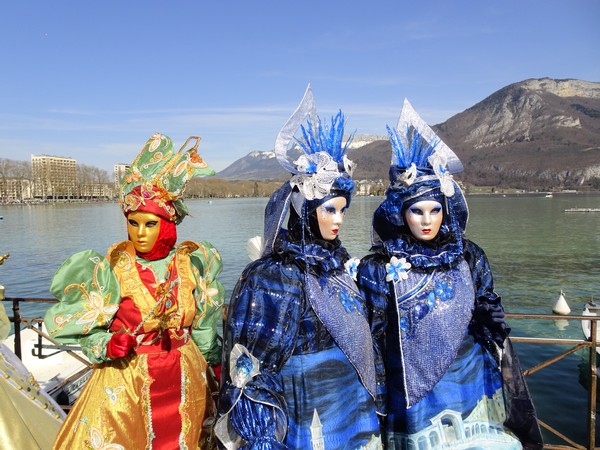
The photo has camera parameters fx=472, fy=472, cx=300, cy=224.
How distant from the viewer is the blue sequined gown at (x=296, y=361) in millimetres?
2061

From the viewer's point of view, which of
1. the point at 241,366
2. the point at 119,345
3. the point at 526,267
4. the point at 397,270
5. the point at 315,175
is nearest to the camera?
the point at 241,366

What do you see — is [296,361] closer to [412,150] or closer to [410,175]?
[410,175]

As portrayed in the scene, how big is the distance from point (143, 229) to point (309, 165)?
1.20 metres

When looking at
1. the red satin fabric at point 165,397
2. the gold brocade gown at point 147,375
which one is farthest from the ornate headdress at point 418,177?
the red satin fabric at point 165,397

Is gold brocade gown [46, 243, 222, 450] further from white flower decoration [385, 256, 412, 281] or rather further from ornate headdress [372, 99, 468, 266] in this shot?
ornate headdress [372, 99, 468, 266]

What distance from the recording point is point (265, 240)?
2.49 m

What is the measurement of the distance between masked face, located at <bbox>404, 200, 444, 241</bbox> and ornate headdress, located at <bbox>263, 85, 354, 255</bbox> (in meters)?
0.49

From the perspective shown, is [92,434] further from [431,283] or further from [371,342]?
[431,283]

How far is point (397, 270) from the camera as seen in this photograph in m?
2.70

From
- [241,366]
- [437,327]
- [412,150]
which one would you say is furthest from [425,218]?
[241,366]

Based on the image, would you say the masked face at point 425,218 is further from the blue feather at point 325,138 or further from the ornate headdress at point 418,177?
the blue feather at point 325,138

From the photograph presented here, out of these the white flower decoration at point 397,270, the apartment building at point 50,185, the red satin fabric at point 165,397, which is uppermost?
the apartment building at point 50,185

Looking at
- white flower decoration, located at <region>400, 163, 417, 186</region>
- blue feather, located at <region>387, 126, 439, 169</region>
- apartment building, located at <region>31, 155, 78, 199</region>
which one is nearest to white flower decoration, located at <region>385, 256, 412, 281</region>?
white flower decoration, located at <region>400, 163, 417, 186</region>

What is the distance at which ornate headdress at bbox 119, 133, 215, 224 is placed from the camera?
2.93 meters
